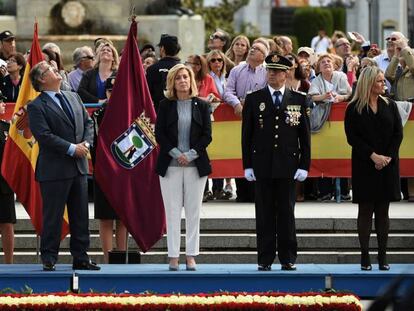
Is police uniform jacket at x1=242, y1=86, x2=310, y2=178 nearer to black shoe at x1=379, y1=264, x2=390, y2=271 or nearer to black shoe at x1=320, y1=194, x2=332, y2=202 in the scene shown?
black shoe at x1=379, y1=264, x2=390, y2=271

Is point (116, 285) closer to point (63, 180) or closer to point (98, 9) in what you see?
point (63, 180)

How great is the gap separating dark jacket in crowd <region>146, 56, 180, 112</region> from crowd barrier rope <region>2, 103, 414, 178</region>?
98 cm

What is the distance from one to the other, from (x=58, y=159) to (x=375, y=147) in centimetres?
299

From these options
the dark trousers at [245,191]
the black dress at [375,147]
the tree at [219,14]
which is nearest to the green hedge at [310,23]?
the tree at [219,14]

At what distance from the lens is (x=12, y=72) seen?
1947 cm

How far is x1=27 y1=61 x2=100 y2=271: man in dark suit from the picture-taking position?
15062 millimetres

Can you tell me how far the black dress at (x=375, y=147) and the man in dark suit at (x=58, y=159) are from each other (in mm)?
2527

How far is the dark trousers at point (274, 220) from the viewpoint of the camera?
1530cm

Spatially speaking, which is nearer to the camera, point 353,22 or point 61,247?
point 61,247

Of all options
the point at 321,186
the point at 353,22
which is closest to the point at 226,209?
the point at 321,186

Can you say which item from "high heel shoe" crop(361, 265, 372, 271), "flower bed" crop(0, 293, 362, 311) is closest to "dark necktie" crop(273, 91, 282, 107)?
"high heel shoe" crop(361, 265, 372, 271)

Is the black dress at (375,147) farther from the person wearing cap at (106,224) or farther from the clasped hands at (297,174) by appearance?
the person wearing cap at (106,224)

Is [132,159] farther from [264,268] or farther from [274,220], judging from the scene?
[264,268]

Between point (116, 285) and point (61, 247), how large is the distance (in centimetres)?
269
